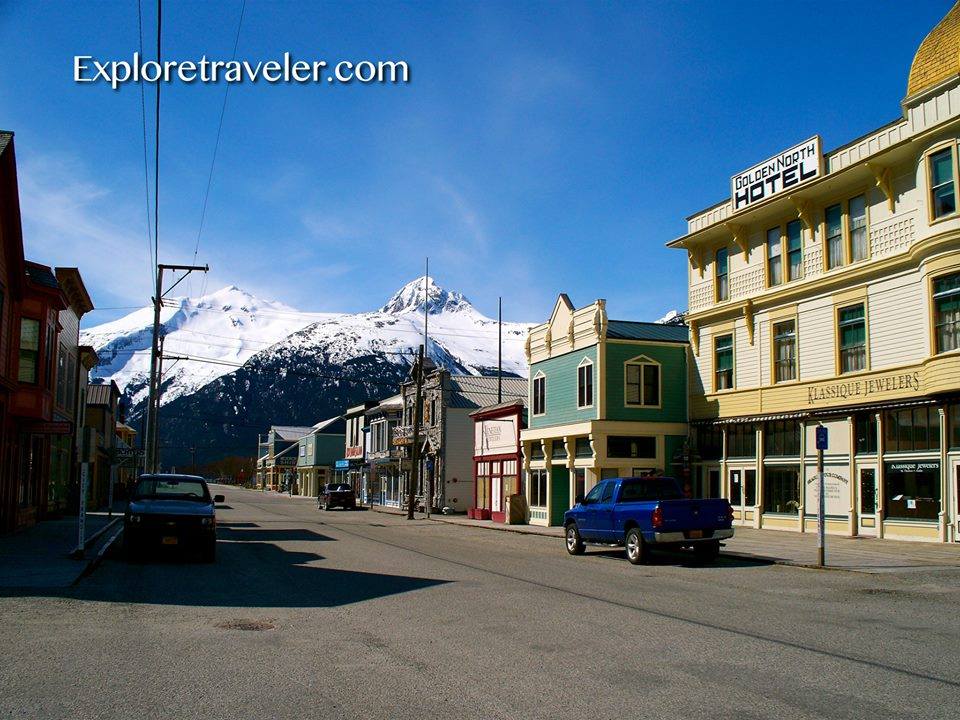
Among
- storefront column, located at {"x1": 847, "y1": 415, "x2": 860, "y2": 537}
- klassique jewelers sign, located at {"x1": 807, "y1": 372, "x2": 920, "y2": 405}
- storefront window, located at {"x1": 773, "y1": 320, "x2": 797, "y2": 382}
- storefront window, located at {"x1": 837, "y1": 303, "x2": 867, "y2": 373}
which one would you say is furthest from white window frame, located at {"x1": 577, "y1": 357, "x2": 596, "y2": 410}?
storefront column, located at {"x1": 847, "y1": 415, "x2": 860, "y2": 537}

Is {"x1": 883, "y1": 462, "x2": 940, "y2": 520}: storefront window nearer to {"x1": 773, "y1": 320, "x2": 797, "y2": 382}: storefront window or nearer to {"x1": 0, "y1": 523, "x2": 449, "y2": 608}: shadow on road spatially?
{"x1": 773, "y1": 320, "x2": 797, "y2": 382}: storefront window

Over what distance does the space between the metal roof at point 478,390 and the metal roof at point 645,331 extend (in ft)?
69.0

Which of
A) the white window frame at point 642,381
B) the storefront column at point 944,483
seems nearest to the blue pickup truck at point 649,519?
the storefront column at point 944,483

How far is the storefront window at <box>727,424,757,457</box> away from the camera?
30688mm

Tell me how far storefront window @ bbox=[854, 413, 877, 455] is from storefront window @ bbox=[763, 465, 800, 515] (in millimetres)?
2996

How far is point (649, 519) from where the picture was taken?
63.8 ft

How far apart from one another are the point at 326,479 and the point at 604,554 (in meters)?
85.4

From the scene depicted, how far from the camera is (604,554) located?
913 inches

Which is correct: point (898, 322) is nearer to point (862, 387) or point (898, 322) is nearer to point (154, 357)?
point (862, 387)

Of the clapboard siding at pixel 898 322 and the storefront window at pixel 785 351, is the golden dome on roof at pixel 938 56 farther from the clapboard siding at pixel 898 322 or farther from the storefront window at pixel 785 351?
the storefront window at pixel 785 351

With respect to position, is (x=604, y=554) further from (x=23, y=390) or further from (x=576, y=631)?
(x=23, y=390)

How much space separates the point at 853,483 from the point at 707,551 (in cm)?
743

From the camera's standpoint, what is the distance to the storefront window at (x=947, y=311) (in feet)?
73.2

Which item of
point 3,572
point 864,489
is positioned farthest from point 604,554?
point 3,572
